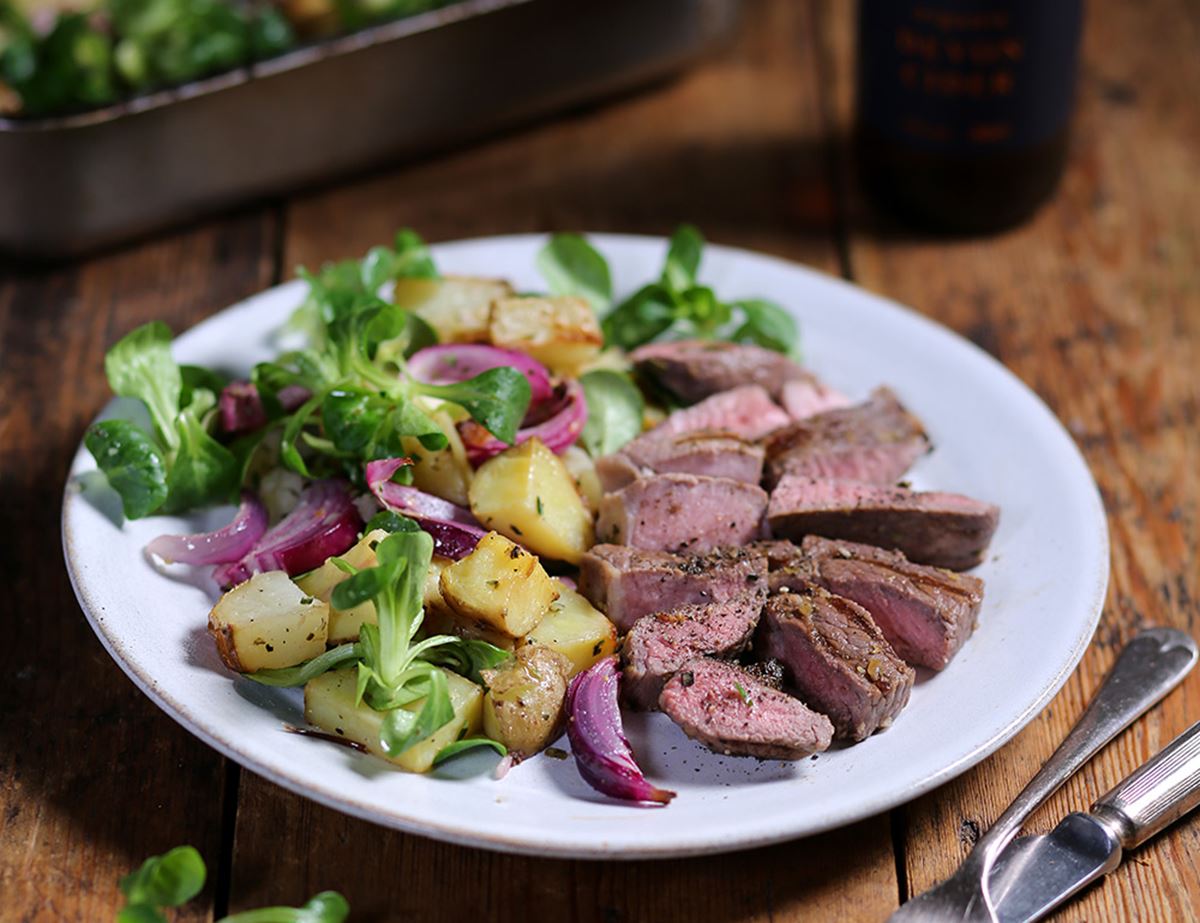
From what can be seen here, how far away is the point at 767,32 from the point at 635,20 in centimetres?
84

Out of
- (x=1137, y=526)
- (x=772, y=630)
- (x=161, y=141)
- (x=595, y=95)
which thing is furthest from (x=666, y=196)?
(x=772, y=630)

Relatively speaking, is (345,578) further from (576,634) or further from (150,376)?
(150,376)

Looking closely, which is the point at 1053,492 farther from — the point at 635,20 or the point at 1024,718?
the point at 635,20

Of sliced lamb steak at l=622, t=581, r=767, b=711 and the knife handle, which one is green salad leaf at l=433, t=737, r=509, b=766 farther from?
the knife handle

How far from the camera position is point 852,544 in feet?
6.97

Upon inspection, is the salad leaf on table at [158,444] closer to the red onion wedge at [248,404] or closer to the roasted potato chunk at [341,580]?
the red onion wedge at [248,404]

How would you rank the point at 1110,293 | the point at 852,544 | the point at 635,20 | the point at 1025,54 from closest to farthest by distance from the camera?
the point at 852,544 < the point at 1025,54 < the point at 1110,293 < the point at 635,20

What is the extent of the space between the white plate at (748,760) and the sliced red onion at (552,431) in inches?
17.0

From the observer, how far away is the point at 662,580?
2.04 meters

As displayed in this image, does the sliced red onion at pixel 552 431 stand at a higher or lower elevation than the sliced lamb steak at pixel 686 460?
higher

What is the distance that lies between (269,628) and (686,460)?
70 cm

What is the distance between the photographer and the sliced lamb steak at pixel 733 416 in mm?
2406

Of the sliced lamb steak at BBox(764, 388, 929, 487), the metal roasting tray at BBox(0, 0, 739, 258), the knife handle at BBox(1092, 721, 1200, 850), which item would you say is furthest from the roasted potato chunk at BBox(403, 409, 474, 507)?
the metal roasting tray at BBox(0, 0, 739, 258)

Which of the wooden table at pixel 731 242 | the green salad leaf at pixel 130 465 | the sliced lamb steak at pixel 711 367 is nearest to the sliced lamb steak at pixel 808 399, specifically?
the sliced lamb steak at pixel 711 367
